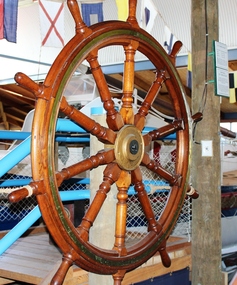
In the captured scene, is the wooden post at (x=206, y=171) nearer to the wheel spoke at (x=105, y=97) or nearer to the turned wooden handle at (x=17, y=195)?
the wheel spoke at (x=105, y=97)

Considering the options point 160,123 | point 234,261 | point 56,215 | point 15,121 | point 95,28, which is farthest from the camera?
point 15,121

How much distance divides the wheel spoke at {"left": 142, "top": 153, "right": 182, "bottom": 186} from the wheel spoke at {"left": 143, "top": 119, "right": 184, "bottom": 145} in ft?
0.23

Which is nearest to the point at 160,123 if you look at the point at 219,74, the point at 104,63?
the point at 219,74

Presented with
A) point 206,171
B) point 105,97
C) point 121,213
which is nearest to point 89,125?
point 105,97

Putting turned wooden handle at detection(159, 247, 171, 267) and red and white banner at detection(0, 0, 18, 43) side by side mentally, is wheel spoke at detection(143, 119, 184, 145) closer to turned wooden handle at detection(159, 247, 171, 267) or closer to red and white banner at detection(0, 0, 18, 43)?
turned wooden handle at detection(159, 247, 171, 267)

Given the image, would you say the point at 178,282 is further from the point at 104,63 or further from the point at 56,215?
the point at 104,63

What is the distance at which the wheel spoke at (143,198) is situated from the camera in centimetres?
156

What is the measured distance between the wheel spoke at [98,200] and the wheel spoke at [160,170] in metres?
0.17

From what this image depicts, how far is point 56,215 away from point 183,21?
5.83 metres

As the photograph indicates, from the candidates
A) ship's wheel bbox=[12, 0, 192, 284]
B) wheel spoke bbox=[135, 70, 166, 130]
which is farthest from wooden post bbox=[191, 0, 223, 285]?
wheel spoke bbox=[135, 70, 166, 130]

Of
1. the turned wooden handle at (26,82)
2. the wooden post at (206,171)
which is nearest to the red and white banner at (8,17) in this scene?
the wooden post at (206,171)

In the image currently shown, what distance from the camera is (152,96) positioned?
1627 mm

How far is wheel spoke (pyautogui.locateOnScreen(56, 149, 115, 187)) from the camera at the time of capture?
129 cm

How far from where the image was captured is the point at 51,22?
4.12 m
